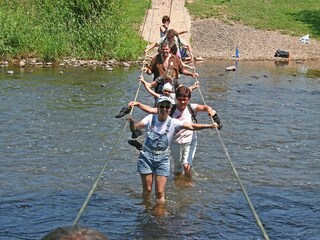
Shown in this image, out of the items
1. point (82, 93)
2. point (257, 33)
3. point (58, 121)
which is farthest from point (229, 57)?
point (58, 121)

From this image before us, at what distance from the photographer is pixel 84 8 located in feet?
93.5

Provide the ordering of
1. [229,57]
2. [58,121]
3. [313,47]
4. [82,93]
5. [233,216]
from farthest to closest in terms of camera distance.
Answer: [313,47] < [229,57] < [82,93] < [58,121] < [233,216]

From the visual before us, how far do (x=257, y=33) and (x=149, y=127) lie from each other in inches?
1088

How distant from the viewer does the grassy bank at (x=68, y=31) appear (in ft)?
88.2

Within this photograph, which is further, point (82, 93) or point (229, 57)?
point (229, 57)

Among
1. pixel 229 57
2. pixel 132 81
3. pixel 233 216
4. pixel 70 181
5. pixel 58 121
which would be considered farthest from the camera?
pixel 229 57

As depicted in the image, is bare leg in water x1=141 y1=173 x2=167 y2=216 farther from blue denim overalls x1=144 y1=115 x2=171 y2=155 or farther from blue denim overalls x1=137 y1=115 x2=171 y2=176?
blue denim overalls x1=144 y1=115 x2=171 y2=155

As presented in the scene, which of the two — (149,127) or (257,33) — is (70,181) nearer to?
(149,127)

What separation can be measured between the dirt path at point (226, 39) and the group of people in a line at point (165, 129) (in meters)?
19.2

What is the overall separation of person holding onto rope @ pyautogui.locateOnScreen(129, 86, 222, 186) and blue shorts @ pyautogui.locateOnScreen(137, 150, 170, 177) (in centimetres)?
91

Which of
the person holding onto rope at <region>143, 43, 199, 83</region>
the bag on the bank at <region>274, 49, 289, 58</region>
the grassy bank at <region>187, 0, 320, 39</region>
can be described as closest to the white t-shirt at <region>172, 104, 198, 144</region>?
the person holding onto rope at <region>143, 43, 199, 83</region>

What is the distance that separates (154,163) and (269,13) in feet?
103

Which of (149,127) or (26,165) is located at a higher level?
(149,127)

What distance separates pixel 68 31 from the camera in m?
28.2
